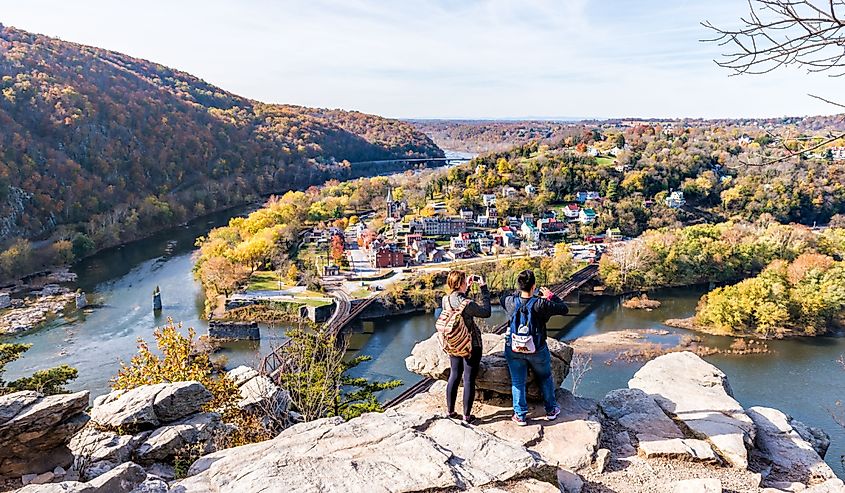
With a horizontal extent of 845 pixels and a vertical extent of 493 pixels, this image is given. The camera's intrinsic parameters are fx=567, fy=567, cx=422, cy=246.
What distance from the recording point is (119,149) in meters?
42.8

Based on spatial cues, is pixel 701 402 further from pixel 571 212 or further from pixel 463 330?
pixel 571 212

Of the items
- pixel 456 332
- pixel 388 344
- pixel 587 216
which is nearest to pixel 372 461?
pixel 456 332

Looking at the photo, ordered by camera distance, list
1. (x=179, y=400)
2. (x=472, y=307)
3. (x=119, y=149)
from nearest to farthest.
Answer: (x=472, y=307), (x=179, y=400), (x=119, y=149)

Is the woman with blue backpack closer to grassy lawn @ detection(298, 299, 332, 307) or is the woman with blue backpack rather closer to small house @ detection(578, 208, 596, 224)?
grassy lawn @ detection(298, 299, 332, 307)

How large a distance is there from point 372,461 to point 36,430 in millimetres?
2984

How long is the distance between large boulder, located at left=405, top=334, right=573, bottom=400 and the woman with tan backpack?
34 cm

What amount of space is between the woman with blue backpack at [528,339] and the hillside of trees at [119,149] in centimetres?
3007

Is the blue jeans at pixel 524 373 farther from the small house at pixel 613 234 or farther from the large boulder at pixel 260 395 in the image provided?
the small house at pixel 613 234

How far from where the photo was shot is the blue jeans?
3916mm

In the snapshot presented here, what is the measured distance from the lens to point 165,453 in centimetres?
516

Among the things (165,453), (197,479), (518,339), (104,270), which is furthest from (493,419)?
(104,270)

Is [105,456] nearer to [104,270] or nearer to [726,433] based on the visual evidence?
[726,433]

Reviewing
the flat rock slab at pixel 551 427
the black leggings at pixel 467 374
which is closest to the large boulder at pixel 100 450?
the flat rock slab at pixel 551 427

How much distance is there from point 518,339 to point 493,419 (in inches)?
26.2
